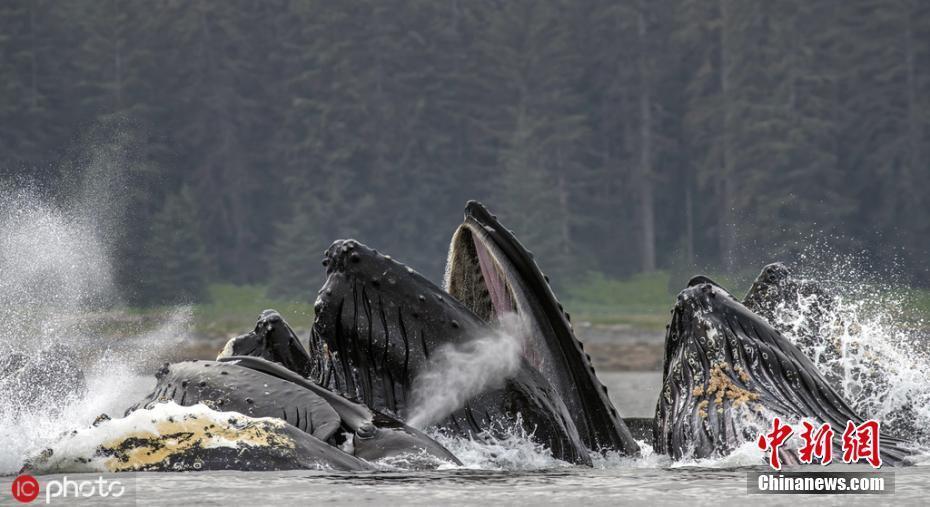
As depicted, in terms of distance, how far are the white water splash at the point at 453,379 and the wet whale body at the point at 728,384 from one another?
943mm

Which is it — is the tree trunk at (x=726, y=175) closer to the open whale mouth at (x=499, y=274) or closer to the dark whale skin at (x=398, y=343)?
the open whale mouth at (x=499, y=274)

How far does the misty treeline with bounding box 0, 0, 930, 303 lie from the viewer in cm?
5653

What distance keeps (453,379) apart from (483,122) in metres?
56.7

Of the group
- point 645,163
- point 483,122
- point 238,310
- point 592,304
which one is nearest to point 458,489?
point 238,310

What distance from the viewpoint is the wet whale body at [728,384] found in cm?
859

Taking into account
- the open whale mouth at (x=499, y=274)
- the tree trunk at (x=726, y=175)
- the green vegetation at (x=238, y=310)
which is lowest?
the open whale mouth at (x=499, y=274)

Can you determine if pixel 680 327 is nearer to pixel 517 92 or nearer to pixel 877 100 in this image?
pixel 877 100

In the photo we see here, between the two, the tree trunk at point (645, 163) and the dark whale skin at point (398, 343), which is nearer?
the dark whale skin at point (398, 343)

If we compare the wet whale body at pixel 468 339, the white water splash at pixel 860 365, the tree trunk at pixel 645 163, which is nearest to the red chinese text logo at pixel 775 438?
the wet whale body at pixel 468 339

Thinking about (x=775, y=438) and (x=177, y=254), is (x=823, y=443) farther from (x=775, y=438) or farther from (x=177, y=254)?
(x=177, y=254)

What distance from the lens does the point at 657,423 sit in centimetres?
915

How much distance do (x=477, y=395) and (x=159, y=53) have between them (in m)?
55.7

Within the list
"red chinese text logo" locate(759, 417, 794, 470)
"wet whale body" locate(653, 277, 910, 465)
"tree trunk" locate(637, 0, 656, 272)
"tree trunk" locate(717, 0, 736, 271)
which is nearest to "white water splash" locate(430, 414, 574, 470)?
"wet whale body" locate(653, 277, 910, 465)

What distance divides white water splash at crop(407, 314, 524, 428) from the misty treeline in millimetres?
44763
